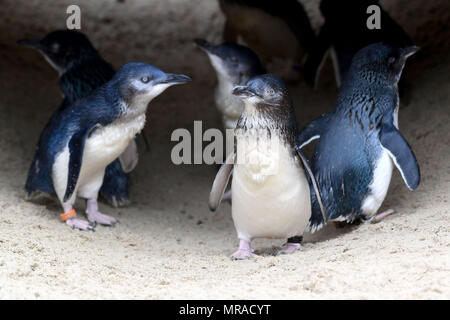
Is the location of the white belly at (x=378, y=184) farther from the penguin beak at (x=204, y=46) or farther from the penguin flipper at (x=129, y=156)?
the penguin beak at (x=204, y=46)

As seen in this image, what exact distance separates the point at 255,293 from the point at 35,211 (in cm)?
185

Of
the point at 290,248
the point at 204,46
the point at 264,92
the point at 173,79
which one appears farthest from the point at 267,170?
the point at 204,46

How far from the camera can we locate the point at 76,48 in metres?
4.33

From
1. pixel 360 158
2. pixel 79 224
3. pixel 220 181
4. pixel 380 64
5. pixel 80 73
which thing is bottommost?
pixel 79 224

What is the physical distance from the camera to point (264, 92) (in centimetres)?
293

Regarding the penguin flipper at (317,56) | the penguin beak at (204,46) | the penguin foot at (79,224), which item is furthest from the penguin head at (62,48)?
the penguin flipper at (317,56)

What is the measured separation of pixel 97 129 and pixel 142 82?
373 mm

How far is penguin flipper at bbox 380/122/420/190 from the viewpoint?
3184 millimetres

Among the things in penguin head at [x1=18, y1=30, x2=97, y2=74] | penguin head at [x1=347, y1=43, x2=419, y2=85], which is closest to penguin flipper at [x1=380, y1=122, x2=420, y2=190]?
penguin head at [x1=347, y1=43, x2=419, y2=85]

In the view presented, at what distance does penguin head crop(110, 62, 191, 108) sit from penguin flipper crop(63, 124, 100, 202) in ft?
0.86

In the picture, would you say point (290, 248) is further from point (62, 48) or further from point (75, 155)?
point (62, 48)

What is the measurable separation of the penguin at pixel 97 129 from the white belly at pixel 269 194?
0.78 meters

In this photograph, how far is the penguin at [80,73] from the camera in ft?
13.9
